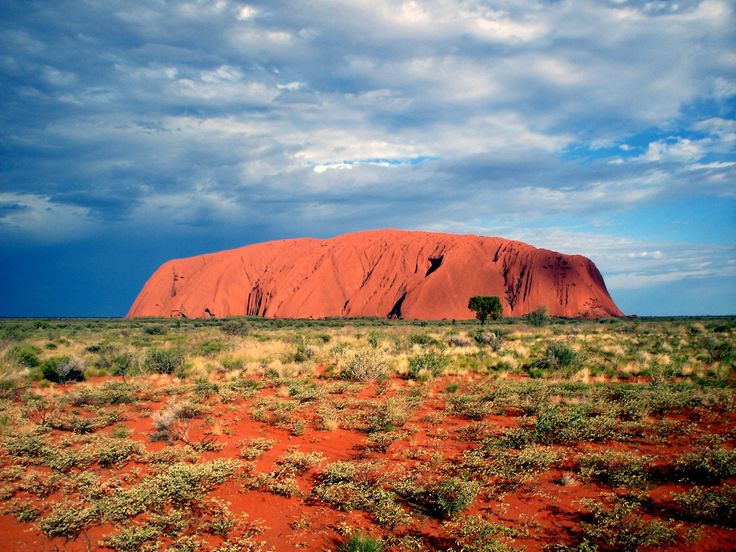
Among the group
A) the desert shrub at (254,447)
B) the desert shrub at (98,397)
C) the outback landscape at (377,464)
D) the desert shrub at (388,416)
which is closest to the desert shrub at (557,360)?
the outback landscape at (377,464)

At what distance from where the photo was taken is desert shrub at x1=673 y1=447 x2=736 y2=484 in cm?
571

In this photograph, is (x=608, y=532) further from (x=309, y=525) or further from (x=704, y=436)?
(x=704, y=436)

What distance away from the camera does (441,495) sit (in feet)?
18.5

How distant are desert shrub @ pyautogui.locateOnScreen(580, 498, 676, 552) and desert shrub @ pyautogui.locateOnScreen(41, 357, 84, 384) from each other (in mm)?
15348

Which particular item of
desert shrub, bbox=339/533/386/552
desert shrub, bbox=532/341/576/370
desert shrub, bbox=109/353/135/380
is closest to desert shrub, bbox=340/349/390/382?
desert shrub, bbox=532/341/576/370

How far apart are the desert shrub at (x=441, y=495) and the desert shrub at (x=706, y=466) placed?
2859 mm

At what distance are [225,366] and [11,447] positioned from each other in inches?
351

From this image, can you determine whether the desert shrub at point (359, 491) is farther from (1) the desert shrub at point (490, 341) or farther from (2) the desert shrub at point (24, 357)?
(2) the desert shrub at point (24, 357)

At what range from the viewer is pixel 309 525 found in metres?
5.31

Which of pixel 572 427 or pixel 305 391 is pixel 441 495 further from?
pixel 305 391

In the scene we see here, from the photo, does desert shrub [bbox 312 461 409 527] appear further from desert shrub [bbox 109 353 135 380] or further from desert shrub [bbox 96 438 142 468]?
desert shrub [bbox 109 353 135 380]

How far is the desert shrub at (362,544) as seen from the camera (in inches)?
177

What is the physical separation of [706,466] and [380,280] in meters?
78.2

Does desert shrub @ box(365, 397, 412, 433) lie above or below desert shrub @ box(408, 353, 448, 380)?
below
